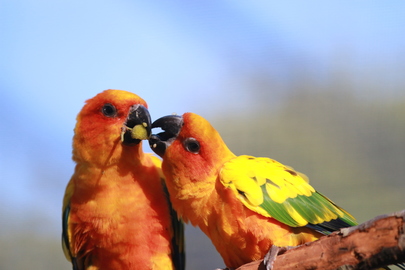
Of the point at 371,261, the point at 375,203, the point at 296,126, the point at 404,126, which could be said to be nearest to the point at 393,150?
the point at 404,126

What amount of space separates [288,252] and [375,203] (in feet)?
8.29

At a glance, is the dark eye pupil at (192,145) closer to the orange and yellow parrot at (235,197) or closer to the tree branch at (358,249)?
the orange and yellow parrot at (235,197)

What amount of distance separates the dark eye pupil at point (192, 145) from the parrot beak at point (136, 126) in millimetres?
278

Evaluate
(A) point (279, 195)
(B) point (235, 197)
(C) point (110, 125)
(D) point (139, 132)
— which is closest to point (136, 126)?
(D) point (139, 132)

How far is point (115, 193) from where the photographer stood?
2.99 m

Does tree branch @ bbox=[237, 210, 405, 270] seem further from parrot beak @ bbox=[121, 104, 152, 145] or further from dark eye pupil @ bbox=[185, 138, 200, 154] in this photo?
parrot beak @ bbox=[121, 104, 152, 145]

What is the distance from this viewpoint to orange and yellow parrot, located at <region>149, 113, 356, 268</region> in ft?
8.46

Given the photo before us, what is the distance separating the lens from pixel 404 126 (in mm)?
4422

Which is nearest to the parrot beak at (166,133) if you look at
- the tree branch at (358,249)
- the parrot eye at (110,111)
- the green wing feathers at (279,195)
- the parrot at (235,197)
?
the parrot at (235,197)

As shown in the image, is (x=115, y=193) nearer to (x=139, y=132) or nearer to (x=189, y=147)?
(x=139, y=132)

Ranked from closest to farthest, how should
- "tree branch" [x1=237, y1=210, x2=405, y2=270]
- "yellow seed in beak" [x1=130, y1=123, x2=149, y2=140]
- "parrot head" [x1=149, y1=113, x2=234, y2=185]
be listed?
1. "tree branch" [x1=237, y1=210, x2=405, y2=270]
2. "parrot head" [x1=149, y1=113, x2=234, y2=185]
3. "yellow seed in beak" [x1=130, y1=123, x2=149, y2=140]

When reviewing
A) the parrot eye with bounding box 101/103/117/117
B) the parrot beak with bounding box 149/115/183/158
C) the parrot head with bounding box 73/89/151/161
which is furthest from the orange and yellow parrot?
the parrot eye with bounding box 101/103/117/117

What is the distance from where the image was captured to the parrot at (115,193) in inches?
117

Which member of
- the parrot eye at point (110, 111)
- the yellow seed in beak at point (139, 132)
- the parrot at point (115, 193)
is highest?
the parrot eye at point (110, 111)
